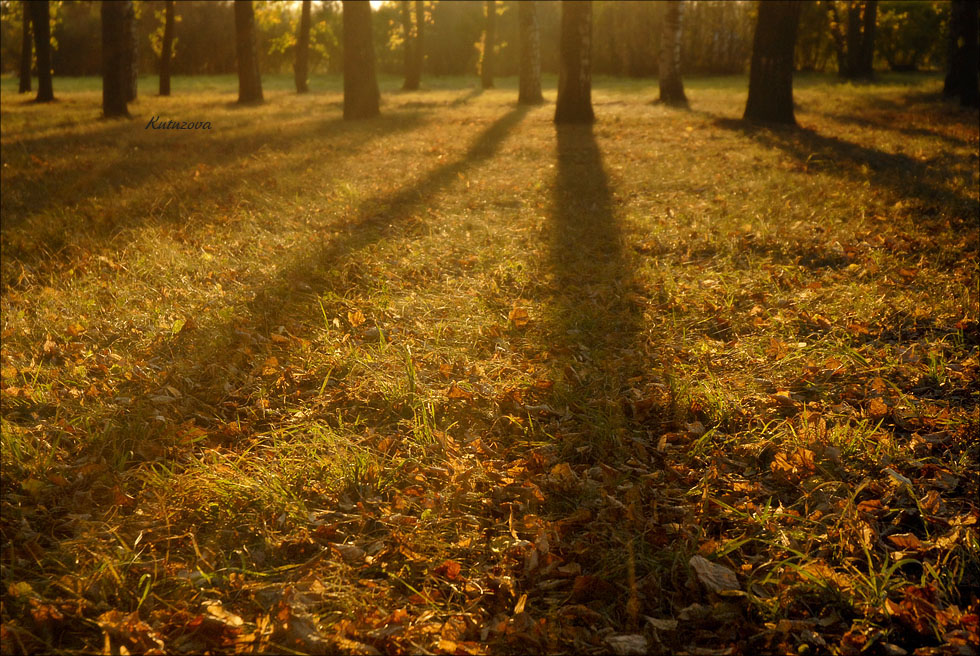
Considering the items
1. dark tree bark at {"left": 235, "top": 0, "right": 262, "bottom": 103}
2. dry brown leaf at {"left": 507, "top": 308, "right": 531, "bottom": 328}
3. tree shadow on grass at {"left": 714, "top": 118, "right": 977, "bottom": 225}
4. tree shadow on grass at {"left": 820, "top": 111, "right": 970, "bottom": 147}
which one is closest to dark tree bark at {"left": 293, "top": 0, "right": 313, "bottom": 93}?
dark tree bark at {"left": 235, "top": 0, "right": 262, "bottom": 103}

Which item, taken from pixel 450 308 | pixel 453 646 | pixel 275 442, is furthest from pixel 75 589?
pixel 450 308

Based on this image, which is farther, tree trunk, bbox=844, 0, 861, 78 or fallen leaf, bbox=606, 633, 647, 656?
tree trunk, bbox=844, 0, 861, 78

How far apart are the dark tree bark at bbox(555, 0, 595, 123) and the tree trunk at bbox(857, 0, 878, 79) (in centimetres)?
1366

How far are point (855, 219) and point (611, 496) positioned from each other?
5046 millimetres

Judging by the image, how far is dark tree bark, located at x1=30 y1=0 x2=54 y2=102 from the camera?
63.9ft

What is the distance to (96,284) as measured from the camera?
551 cm

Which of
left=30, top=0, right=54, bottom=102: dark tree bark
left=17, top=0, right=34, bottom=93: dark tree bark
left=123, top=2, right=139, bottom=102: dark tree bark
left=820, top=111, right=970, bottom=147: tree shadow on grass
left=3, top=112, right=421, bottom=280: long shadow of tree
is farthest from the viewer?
left=17, top=0, right=34, bottom=93: dark tree bark

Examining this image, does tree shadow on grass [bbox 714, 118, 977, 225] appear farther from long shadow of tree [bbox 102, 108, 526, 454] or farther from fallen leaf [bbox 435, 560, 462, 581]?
fallen leaf [bbox 435, 560, 462, 581]

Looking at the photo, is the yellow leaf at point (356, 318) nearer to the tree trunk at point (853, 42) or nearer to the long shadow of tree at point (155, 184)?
the long shadow of tree at point (155, 184)

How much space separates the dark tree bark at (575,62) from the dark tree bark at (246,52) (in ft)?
33.6

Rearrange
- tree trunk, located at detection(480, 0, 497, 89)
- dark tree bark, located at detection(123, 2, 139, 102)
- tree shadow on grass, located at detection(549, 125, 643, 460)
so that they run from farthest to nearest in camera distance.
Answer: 1. tree trunk, located at detection(480, 0, 497, 89)
2. dark tree bark, located at detection(123, 2, 139, 102)
3. tree shadow on grass, located at detection(549, 125, 643, 460)

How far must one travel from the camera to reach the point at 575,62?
13.6m

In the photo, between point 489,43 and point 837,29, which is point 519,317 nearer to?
point 489,43

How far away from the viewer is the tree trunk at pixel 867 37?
854 inches
